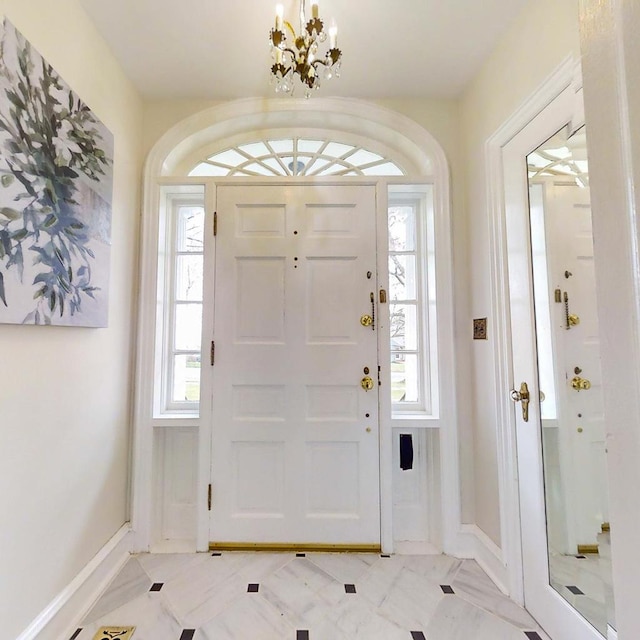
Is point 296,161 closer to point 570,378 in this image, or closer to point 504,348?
point 504,348

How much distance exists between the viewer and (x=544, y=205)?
1502 mm

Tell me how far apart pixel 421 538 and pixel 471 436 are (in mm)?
686

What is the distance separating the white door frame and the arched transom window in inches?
3.6

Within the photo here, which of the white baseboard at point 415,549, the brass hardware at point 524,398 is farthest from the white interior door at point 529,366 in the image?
the white baseboard at point 415,549

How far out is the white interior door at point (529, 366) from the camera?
4.67 feet

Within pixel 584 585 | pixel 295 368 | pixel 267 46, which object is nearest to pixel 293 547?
pixel 295 368

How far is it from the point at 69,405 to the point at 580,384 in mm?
2039

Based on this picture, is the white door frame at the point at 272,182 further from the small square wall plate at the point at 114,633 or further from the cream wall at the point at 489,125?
the small square wall plate at the point at 114,633

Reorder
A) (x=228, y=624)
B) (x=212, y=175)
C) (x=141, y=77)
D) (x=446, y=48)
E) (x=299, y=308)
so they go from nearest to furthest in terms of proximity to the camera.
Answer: (x=228, y=624) → (x=446, y=48) → (x=141, y=77) → (x=299, y=308) → (x=212, y=175)

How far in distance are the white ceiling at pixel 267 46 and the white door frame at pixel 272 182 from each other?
122 millimetres

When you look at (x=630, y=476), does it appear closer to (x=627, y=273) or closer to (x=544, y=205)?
(x=627, y=273)

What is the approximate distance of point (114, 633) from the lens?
4.55 feet

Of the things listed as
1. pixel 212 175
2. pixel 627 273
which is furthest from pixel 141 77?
pixel 627 273

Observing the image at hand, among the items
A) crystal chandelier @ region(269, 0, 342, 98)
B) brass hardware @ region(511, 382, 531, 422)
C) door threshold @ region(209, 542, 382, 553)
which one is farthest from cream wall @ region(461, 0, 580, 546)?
crystal chandelier @ region(269, 0, 342, 98)
